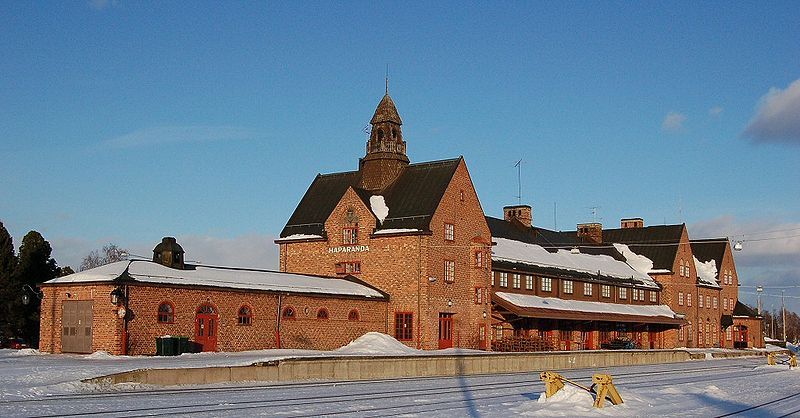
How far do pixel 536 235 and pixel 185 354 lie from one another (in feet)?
145

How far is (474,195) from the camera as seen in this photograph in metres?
61.0

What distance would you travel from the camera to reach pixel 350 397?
28547 mm

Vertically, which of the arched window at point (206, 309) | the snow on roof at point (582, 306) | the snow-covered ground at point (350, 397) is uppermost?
the snow on roof at point (582, 306)

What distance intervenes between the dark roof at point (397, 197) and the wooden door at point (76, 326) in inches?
766

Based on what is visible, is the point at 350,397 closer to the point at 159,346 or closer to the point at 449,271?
the point at 159,346

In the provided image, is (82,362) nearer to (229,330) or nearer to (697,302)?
(229,330)

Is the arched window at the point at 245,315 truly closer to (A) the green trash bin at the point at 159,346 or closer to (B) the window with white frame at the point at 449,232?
(A) the green trash bin at the point at 159,346

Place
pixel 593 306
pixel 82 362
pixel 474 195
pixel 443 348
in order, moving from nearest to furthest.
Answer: pixel 82 362, pixel 443 348, pixel 474 195, pixel 593 306

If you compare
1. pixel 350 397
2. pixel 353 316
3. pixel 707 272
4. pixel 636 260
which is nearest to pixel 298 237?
pixel 353 316

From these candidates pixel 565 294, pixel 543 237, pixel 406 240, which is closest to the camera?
pixel 406 240

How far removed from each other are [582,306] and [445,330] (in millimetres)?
17722

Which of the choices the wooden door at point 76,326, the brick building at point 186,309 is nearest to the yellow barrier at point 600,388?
the brick building at point 186,309

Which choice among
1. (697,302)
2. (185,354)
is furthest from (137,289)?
(697,302)

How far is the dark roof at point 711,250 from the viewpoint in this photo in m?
98.8
